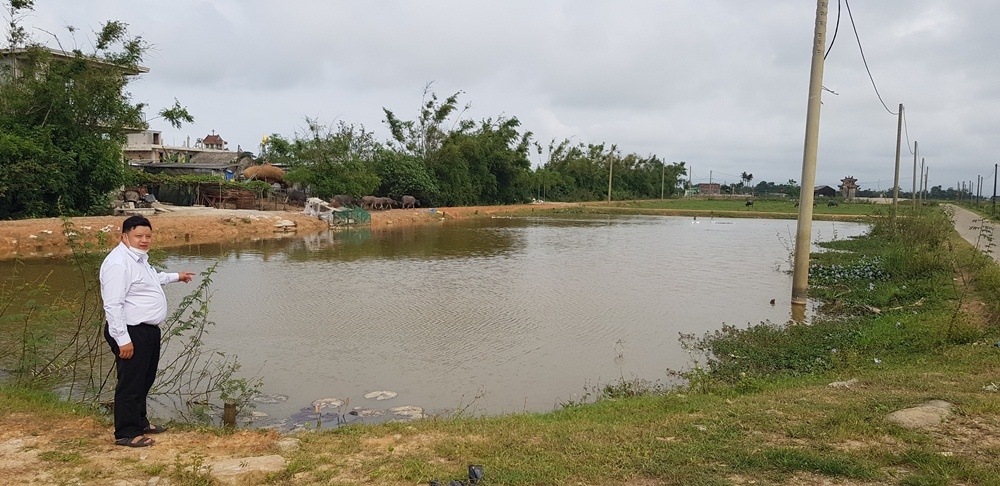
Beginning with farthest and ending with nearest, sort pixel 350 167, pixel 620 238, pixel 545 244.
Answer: pixel 350 167, pixel 620 238, pixel 545 244

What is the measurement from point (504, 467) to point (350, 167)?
31560mm

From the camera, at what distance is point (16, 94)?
790 inches

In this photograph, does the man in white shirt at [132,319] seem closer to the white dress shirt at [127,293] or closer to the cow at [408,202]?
the white dress shirt at [127,293]

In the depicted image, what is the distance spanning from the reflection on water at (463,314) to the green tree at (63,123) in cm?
496

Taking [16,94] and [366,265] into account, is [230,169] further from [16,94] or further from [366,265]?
[366,265]

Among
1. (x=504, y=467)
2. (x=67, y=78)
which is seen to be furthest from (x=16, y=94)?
(x=504, y=467)

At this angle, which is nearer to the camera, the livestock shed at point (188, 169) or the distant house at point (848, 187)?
the livestock shed at point (188, 169)

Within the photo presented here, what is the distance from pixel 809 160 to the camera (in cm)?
1112

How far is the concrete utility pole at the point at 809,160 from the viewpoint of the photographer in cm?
1088

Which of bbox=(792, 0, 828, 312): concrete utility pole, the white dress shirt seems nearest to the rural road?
bbox=(792, 0, 828, 312): concrete utility pole

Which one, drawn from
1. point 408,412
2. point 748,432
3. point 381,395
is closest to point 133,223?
point 408,412

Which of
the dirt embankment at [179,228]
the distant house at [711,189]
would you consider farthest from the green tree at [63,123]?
the distant house at [711,189]

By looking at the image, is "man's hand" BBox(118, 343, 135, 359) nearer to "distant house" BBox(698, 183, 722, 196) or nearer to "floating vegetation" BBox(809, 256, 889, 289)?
"floating vegetation" BBox(809, 256, 889, 289)

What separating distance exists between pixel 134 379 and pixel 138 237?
36.7 inches
